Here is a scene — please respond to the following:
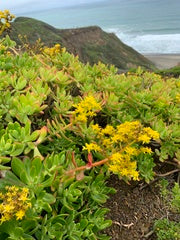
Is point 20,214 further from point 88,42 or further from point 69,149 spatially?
point 88,42

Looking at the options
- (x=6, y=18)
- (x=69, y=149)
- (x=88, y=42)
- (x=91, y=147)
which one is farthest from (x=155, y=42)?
(x=91, y=147)

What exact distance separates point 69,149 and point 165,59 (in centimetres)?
4130

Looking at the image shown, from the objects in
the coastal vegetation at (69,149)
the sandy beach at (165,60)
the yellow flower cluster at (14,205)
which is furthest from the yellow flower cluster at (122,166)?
the sandy beach at (165,60)

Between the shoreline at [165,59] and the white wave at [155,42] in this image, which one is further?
the white wave at [155,42]

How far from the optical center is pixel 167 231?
7.03 ft

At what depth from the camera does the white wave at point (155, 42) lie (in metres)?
48.8

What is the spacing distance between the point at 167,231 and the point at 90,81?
4.85 ft

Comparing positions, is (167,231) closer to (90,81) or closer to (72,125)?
(72,125)

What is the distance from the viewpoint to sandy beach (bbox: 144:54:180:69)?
38.1 metres

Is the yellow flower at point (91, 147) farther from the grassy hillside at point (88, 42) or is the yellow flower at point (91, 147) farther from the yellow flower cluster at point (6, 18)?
the grassy hillside at point (88, 42)

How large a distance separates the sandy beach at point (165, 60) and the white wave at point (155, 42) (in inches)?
100

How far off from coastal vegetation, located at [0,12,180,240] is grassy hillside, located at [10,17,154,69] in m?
37.3

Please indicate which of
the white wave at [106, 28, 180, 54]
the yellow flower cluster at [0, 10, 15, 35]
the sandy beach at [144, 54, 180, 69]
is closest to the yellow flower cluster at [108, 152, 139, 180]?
the yellow flower cluster at [0, 10, 15, 35]

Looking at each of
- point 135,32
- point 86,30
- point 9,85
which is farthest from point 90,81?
point 135,32
